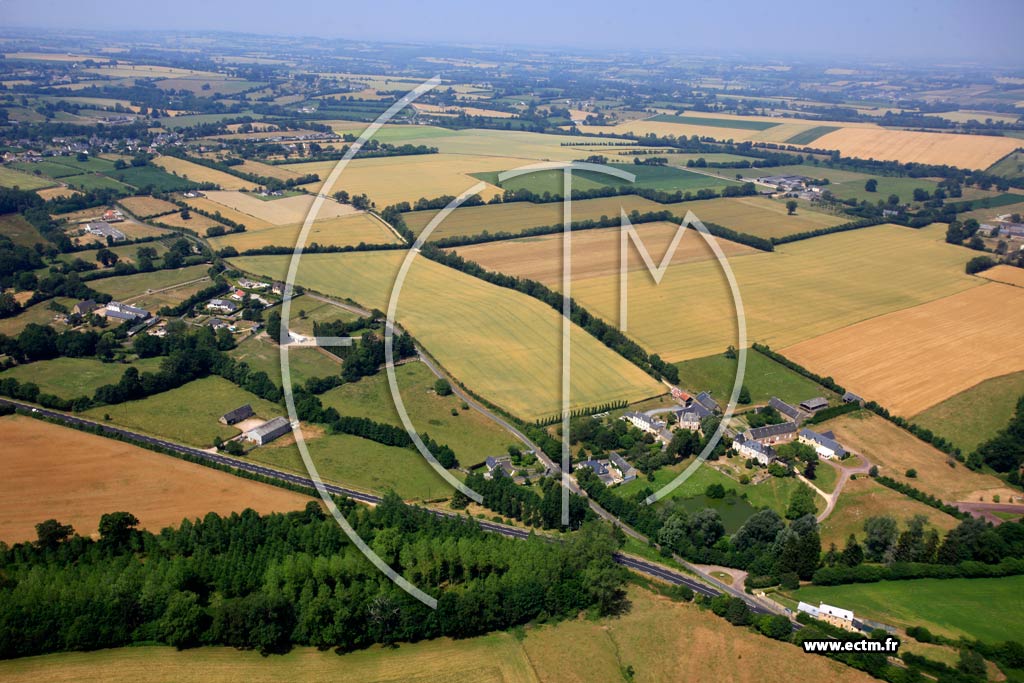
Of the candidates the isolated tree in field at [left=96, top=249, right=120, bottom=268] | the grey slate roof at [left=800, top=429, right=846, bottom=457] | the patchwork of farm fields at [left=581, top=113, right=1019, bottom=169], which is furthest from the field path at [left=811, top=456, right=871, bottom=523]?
the patchwork of farm fields at [left=581, top=113, right=1019, bottom=169]

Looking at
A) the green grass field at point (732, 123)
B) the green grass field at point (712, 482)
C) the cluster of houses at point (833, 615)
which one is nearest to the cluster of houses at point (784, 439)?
the green grass field at point (712, 482)

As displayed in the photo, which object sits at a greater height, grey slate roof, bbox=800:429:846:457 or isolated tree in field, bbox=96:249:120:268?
isolated tree in field, bbox=96:249:120:268

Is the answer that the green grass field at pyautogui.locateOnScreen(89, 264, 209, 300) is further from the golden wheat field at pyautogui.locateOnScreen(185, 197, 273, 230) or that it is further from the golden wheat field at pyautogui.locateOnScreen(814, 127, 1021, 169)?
the golden wheat field at pyautogui.locateOnScreen(814, 127, 1021, 169)

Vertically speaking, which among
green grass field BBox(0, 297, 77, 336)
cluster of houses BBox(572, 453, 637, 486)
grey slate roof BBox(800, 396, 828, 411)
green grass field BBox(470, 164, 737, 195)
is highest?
green grass field BBox(470, 164, 737, 195)

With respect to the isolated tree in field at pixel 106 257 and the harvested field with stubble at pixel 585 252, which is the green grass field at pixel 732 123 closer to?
the harvested field with stubble at pixel 585 252

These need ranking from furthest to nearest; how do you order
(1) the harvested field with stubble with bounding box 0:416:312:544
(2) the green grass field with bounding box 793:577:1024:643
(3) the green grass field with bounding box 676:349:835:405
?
1. (3) the green grass field with bounding box 676:349:835:405
2. (1) the harvested field with stubble with bounding box 0:416:312:544
3. (2) the green grass field with bounding box 793:577:1024:643

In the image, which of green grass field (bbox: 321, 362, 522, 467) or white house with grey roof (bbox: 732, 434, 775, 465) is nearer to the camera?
white house with grey roof (bbox: 732, 434, 775, 465)

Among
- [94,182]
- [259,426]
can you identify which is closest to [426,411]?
[259,426]

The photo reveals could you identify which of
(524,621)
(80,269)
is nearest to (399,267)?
(80,269)
